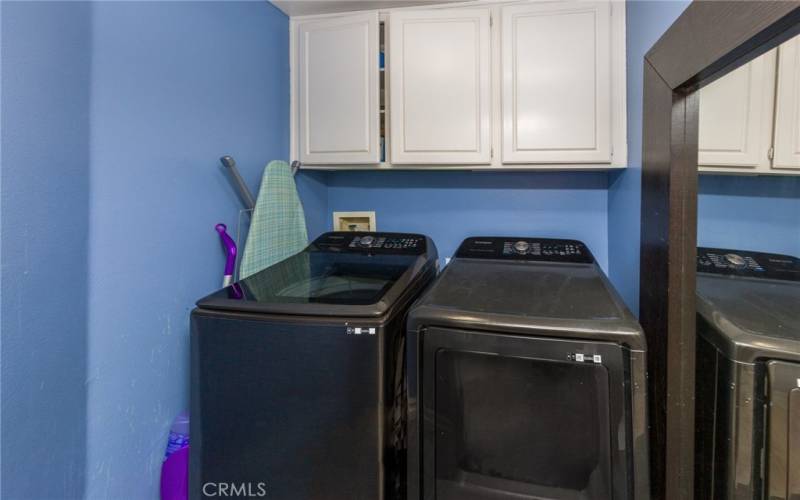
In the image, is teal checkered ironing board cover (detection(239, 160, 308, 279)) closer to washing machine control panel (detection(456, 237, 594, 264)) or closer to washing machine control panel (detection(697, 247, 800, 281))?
washing machine control panel (detection(456, 237, 594, 264))

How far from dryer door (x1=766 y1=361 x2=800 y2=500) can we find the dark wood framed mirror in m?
0.15

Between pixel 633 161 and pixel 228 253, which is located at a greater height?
pixel 633 161

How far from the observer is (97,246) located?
1.01m

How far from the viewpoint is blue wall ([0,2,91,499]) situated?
82 cm

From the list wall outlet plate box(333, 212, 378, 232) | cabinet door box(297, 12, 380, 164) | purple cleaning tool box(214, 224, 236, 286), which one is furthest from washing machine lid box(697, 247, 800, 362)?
wall outlet plate box(333, 212, 378, 232)

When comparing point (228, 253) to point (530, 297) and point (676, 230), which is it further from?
point (676, 230)

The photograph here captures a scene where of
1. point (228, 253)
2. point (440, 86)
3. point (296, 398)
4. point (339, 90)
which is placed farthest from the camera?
point (339, 90)

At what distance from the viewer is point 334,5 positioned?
1.77 meters

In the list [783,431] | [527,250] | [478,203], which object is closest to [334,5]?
[478,203]

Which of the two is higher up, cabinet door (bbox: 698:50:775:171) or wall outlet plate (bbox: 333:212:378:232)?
cabinet door (bbox: 698:50:775:171)

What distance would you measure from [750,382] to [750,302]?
0.17 m

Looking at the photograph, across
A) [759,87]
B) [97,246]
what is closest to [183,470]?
[97,246]

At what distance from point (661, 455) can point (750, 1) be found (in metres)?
0.96

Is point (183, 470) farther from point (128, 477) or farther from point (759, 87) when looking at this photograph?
point (759, 87)
